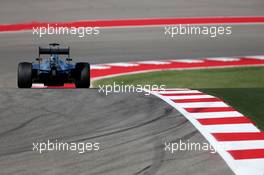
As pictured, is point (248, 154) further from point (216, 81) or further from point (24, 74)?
point (216, 81)

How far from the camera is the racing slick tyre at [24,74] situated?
15414 millimetres

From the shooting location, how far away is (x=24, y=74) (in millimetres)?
15508

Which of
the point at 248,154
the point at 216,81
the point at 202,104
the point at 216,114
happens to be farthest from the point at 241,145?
the point at 216,81

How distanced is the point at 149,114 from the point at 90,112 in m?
1.07

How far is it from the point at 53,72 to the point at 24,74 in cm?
63

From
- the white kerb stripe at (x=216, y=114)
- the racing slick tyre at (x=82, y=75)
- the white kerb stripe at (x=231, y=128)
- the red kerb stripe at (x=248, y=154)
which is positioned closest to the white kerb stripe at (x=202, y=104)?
the white kerb stripe at (x=216, y=114)

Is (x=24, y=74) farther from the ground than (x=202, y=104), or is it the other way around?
(x=24, y=74)

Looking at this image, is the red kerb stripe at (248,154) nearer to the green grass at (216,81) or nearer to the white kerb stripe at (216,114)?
the white kerb stripe at (216,114)

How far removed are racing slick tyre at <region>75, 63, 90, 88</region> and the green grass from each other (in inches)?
75.4

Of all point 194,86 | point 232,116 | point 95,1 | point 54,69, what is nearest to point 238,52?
point 194,86

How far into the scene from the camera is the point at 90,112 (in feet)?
42.3

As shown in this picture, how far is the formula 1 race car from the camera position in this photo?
1551 centimetres

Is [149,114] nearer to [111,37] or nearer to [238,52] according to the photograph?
[238,52]

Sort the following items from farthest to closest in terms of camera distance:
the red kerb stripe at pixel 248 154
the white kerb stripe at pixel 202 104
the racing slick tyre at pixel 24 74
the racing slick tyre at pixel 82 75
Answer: the racing slick tyre at pixel 82 75, the racing slick tyre at pixel 24 74, the white kerb stripe at pixel 202 104, the red kerb stripe at pixel 248 154
